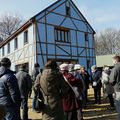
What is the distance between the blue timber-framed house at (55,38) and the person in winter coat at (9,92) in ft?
56.6

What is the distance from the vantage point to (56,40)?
25266 mm

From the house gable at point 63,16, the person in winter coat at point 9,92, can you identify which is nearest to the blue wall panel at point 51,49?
the house gable at point 63,16

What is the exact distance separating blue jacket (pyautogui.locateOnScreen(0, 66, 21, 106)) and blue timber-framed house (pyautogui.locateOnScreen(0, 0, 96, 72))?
17334mm

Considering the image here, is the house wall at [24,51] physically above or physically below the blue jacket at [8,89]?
above

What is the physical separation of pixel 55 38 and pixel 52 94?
19659 millimetres

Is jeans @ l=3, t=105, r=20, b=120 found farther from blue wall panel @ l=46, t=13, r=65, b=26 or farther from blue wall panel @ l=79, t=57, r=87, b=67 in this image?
blue wall panel @ l=79, t=57, r=87, b=67

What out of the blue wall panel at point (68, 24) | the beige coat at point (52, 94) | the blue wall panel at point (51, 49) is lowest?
the beige coat at point (52, 94)

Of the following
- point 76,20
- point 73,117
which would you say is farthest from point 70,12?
point 73,117

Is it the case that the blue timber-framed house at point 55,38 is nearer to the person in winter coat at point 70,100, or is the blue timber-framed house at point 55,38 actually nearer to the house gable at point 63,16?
the house gable at point 63,16

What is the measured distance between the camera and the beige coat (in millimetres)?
5645

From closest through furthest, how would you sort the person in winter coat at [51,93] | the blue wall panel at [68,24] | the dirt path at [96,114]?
the person in winter coat at [51,93] < the dirt path at [96,114] < the blue wall panel at [68,24]

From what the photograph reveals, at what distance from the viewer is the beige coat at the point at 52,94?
564 centimetres

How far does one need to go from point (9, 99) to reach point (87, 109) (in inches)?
246

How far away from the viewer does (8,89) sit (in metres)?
6.00
